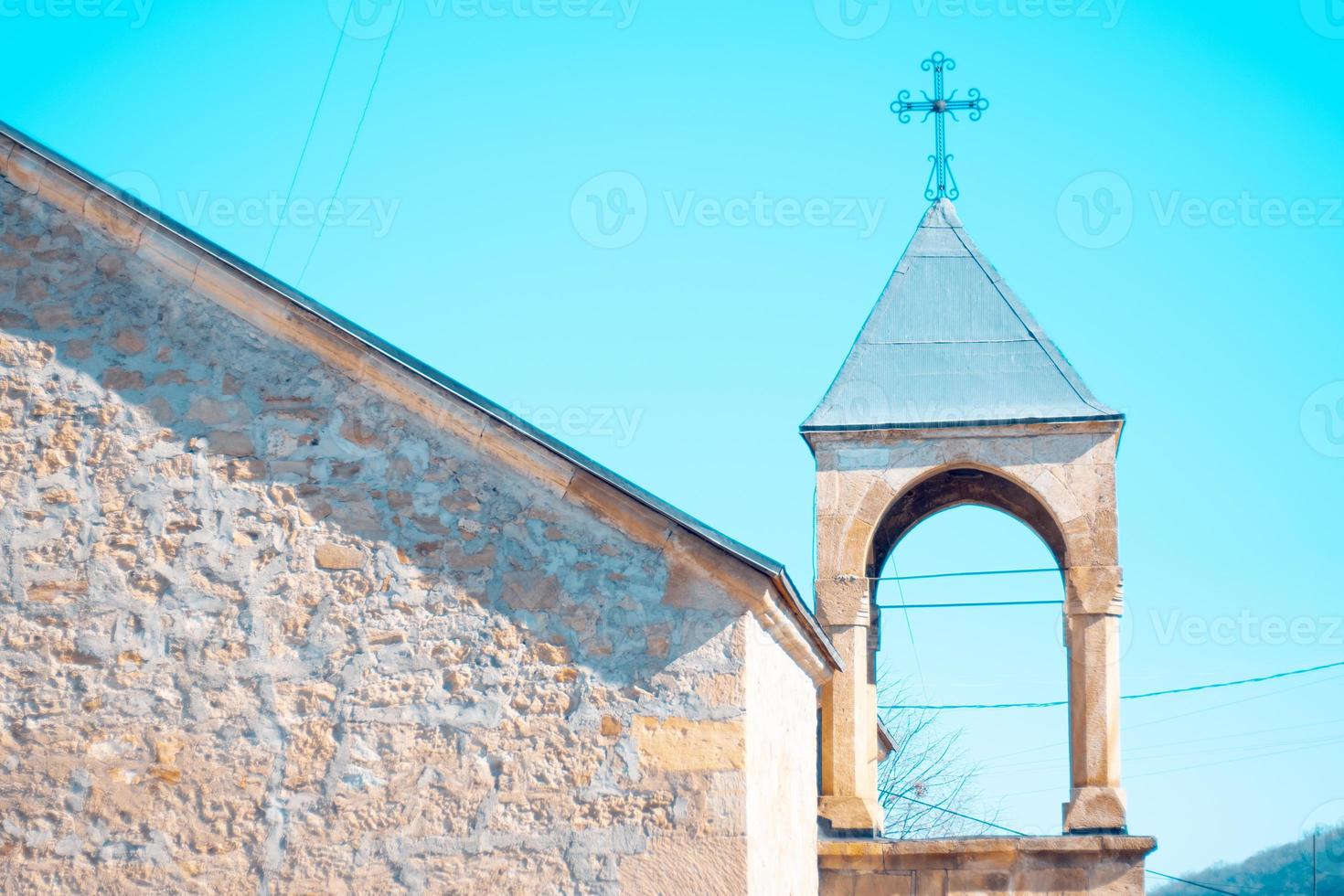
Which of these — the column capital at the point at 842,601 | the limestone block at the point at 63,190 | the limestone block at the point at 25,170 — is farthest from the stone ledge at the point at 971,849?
the limestone block at the point at 25,170

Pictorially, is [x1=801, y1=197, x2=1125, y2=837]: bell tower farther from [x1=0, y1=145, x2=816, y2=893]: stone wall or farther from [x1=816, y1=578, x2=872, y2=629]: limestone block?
[x1=0, y1=145, x2=816, y2=893]: stone wall

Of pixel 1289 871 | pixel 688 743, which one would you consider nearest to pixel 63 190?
pixel 688 743

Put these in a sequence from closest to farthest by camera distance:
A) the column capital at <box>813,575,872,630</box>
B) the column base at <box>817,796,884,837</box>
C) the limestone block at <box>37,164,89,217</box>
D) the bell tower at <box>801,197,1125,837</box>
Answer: the limestone block at <box>37,164,89,217</box> → the column base at <box>817,796,884,837</box> → the bell tower at <box>801,197,1125,837</box> → the column capital at <box>813,575,872,630</box>

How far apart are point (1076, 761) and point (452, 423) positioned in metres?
4.59

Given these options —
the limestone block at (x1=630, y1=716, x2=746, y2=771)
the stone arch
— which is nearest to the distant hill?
the stone arch

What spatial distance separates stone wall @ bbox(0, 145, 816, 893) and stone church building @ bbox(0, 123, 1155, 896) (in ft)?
0.04

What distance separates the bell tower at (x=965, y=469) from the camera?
935 cm

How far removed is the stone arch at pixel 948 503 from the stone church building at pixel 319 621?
130 inches

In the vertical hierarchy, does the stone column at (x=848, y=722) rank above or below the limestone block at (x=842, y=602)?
below

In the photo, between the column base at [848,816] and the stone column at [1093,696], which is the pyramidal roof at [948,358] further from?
the column base at [848,816]

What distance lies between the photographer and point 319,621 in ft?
22.4

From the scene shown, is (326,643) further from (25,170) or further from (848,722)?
(848,722)

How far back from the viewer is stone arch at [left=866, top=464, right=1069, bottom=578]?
10.6 meters

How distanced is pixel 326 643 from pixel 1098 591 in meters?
4.83
